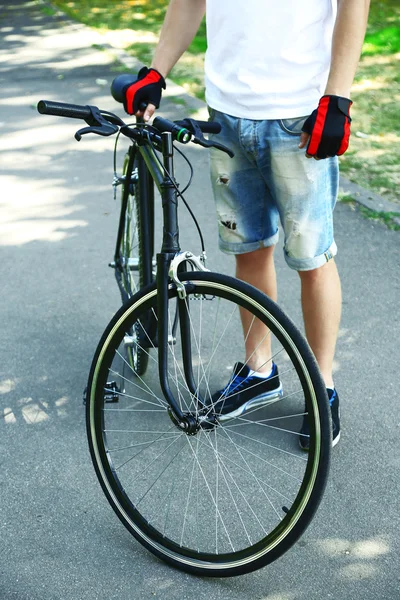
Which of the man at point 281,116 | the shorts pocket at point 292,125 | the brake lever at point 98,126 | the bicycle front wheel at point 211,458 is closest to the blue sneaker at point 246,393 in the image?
the bicycle front wheel at point 211,458

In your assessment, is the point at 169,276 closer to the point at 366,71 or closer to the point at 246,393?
the point at 246,393

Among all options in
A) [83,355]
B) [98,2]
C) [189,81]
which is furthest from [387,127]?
[98,2]

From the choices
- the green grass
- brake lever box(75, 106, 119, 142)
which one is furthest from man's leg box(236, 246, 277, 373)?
the green grass

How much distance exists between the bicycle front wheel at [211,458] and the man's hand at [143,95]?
28.0 inches

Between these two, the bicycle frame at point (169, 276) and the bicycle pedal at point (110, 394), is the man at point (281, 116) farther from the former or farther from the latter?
the bicycle pedal at point (110, 394)

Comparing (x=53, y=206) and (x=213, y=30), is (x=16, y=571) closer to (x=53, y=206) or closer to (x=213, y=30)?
Result: (x=213, y=30)

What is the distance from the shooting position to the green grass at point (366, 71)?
18.9 feet

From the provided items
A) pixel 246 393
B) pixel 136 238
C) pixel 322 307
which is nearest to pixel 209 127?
pixel 322 307

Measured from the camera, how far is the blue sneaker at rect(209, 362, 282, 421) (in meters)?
3.16

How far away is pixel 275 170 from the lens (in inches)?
106

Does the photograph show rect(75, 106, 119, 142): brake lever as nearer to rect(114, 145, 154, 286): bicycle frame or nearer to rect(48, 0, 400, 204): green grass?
rect(114, 145, 154, 286): bicycle frame

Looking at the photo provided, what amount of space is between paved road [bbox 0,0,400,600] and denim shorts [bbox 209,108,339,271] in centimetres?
85

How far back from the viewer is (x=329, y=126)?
235 centimetres

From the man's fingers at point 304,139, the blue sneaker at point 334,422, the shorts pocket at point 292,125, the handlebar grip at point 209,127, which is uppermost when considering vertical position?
the handlebar grip at point 209,127
